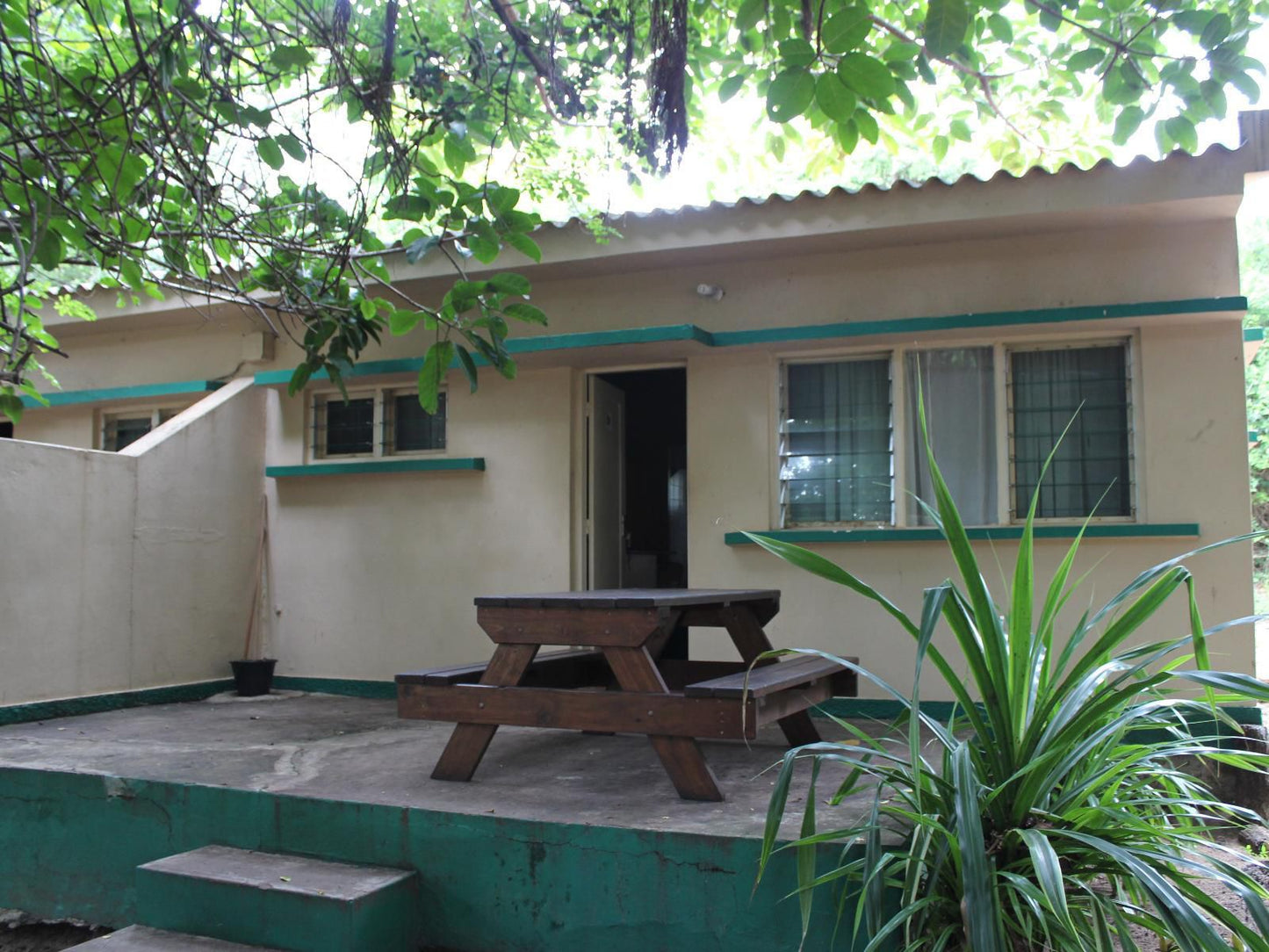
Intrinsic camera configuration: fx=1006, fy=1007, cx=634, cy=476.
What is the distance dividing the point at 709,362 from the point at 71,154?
3948 mm

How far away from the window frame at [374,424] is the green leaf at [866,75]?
4.67 metres

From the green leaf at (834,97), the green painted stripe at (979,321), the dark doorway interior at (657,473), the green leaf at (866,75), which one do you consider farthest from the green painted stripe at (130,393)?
the green leaf at (866,75)

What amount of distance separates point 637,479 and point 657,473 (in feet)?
1.62

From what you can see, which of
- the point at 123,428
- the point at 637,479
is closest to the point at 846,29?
the point at 637,479

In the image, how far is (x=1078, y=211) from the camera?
227 inches

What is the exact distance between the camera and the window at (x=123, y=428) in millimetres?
8859

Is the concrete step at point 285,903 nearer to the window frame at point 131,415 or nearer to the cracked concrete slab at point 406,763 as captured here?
the cracked concrete slab at point 406,763

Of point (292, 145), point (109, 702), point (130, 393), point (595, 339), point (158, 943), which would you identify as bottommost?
point (158, 943)

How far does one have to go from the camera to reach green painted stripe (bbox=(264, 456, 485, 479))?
7.32 metres

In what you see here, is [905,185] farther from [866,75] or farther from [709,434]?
[866,75]

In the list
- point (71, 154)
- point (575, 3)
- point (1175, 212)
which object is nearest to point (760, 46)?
point (575, 3)

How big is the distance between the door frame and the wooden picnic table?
2.48 m

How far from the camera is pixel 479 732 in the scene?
166 inches

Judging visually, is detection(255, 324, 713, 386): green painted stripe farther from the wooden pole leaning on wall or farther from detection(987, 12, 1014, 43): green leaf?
detection(987, 12, 1014, 43): green leaf
